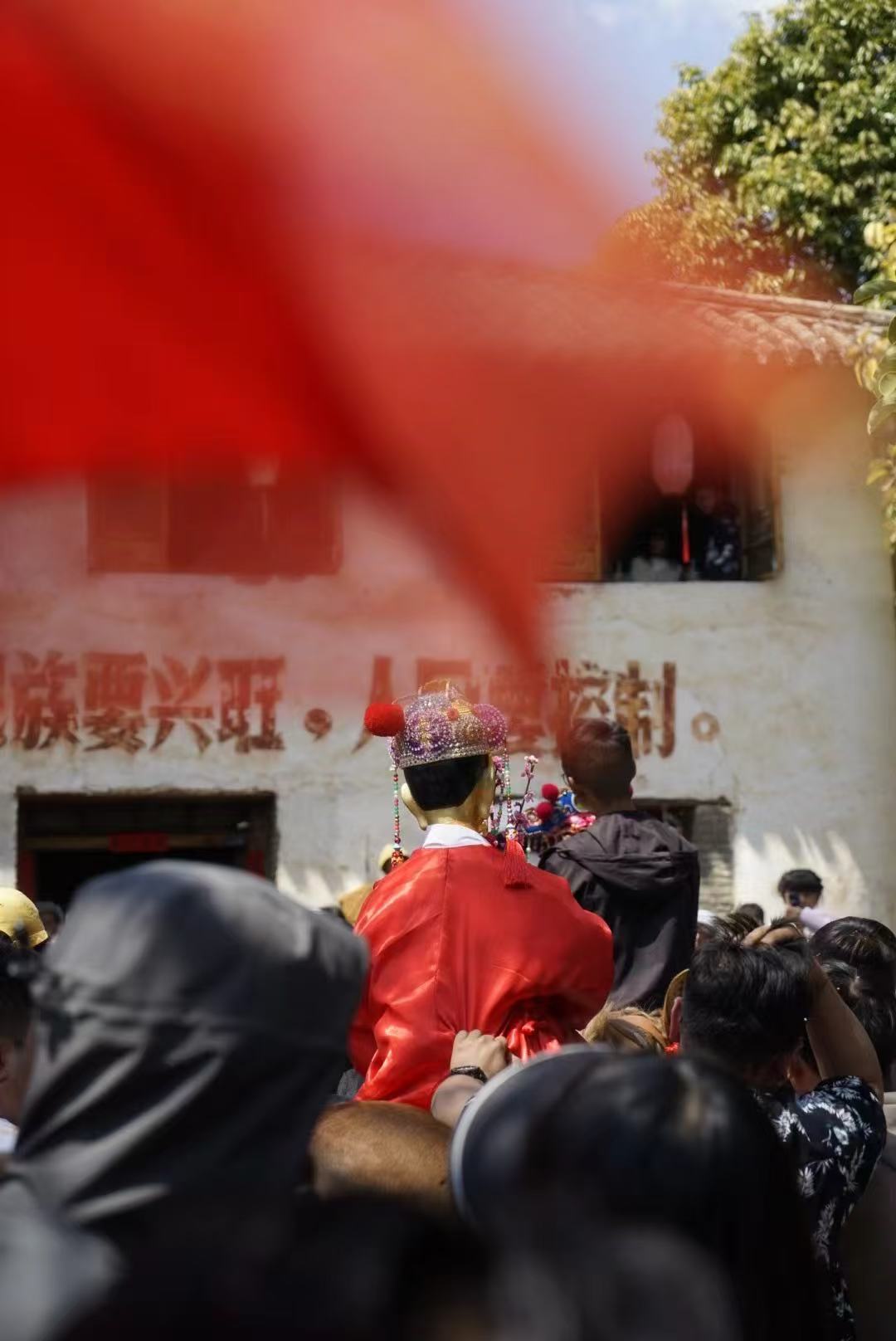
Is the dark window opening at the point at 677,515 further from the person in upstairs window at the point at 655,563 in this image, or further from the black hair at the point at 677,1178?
the black hair at the point at 677,1178

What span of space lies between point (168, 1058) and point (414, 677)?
8805mm

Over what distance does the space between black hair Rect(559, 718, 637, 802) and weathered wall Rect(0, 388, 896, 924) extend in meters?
5.71

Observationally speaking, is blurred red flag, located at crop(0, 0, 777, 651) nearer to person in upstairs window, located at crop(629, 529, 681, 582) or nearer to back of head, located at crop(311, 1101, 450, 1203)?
person in upstairs window, located at crop(629, 529, 681, 582)

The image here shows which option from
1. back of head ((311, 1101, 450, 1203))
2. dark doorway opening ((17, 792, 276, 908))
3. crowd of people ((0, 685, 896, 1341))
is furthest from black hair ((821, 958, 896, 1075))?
dark doorway opening ((17, 792, 276, 908))

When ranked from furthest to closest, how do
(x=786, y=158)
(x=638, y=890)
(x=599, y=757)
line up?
(x=786, y=158)
(x=599, y=757)
(x=638, y=890)

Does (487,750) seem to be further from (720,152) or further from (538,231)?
(720,152)

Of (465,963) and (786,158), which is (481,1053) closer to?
(465,963)

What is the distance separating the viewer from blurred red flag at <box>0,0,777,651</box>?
19.5 ft

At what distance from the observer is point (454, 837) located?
3.28m

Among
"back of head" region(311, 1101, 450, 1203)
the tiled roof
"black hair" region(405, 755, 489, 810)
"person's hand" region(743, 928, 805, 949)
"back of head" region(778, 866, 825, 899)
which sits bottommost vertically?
"back of head" region(778, 866, 825, 899)

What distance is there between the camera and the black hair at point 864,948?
12.1ft

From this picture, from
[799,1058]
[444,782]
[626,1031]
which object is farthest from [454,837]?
[799,1058]

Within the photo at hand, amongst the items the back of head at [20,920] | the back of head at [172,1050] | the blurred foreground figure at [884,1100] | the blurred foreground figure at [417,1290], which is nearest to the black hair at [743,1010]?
the blurred foreground figure at [884,1100]

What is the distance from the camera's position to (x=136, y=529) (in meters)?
10.2
